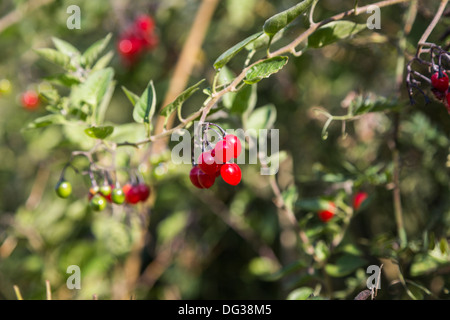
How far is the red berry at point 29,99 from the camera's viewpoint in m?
2.10

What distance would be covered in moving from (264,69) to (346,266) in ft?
2.26

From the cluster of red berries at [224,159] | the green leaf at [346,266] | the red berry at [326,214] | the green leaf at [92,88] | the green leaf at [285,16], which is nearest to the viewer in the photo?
the green leaf at [285,16]

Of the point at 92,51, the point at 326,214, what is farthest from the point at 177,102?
the point at 326,214

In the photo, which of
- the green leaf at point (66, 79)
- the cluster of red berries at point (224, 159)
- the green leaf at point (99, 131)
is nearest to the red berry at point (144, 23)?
the green leaf at point (66, 79)

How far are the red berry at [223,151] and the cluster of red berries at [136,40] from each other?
1.39 metres

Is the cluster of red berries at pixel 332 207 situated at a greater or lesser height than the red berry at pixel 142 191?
lesser

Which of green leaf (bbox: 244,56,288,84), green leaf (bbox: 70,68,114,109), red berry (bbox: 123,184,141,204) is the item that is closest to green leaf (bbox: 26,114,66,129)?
green leaf (bbox: 70,68,114,109)

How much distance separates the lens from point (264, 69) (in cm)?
87

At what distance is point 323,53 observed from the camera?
198 centimetres

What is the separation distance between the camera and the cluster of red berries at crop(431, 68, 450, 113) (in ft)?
2.96

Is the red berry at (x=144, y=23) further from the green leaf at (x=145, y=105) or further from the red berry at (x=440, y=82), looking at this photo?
the red berry at (x=440, y=82)

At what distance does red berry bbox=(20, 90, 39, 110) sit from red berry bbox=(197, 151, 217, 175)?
1.46m

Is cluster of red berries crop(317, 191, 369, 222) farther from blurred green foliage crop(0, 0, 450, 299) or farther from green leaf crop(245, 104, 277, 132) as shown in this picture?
green leaf crop(245, 104, 277, 132)
